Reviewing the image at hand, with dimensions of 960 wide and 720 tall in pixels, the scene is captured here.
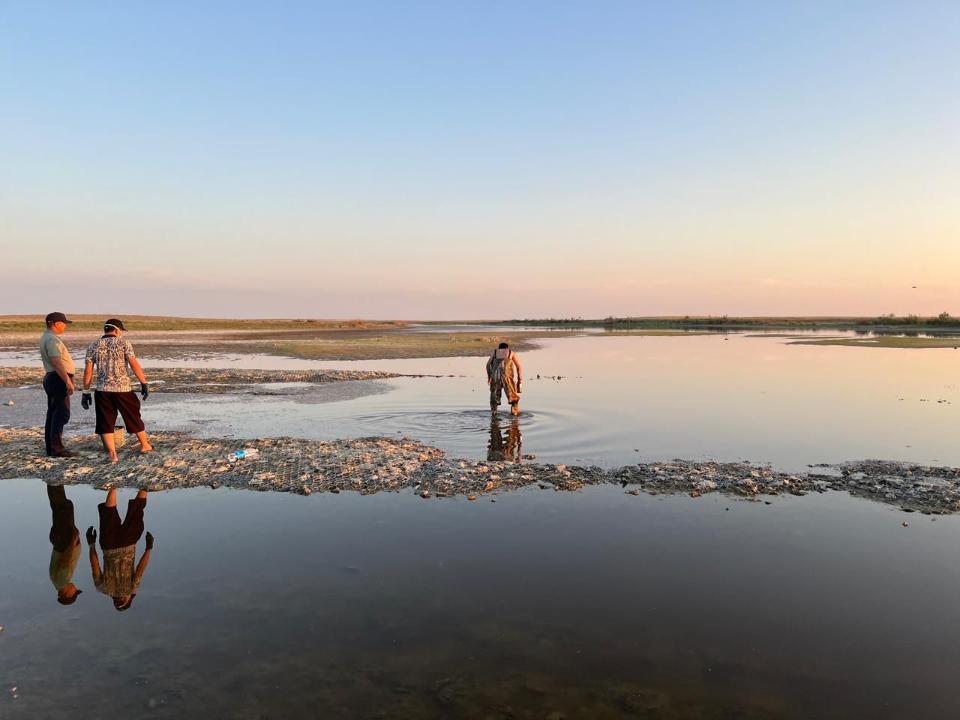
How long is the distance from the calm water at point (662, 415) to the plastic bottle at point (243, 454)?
3.29 meters

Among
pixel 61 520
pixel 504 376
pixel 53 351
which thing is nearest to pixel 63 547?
pixel 61 520

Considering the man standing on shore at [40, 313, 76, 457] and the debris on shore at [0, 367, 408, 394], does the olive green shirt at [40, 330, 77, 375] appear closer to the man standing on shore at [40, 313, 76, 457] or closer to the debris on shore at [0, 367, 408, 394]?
the man standing on shore at [40, 313, 76, 457]

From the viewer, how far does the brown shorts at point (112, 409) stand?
13.0m

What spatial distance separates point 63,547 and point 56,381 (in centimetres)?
622

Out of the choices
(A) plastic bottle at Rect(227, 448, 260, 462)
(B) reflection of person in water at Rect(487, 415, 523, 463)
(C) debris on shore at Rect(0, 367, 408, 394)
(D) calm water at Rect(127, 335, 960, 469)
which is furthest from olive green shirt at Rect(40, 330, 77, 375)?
(C) debris on shore at Rect(0, 367, 408, 394)

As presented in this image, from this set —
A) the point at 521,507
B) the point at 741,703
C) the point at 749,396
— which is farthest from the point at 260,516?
the point at 749,396

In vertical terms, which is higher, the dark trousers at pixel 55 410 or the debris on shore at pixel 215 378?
the dark trousers at pixel 55 410

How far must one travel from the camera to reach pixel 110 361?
1305 cm

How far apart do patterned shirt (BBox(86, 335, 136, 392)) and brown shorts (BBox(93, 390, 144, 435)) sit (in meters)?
0.14

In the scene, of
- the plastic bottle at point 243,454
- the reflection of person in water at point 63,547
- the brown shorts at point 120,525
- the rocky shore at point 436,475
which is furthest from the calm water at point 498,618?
the plastic bottle at point 243,454

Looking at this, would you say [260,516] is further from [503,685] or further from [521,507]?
[503,685]

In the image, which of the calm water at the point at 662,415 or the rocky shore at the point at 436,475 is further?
the calm water at the point at 662,415

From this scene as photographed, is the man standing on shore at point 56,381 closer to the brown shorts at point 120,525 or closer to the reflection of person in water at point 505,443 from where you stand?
the brown shorts at point 120,525

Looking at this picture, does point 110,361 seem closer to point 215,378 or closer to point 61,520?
point 61,520
